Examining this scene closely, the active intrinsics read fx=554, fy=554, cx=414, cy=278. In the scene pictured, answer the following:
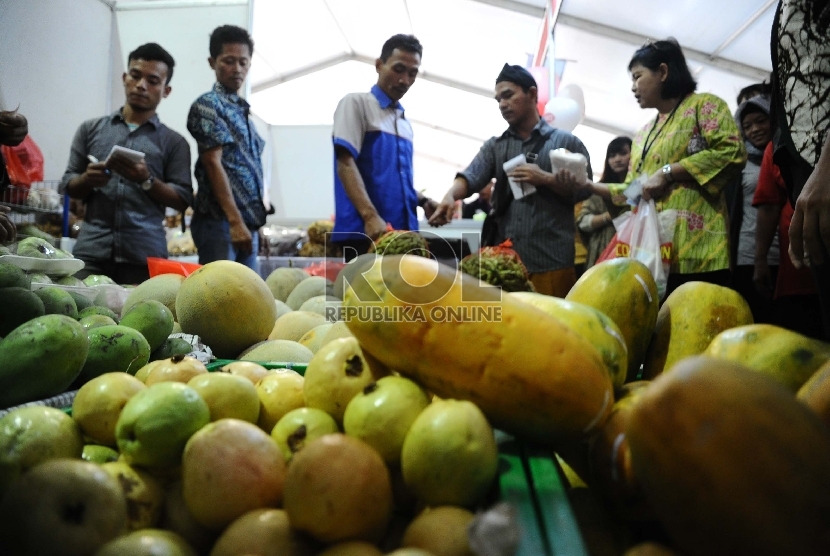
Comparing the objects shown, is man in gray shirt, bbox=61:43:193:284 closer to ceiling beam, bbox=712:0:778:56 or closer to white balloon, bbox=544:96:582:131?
white balloon, bbox=544:96:582:131

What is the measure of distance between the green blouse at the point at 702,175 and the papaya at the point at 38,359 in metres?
2.50

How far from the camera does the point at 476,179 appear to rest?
3303 mm

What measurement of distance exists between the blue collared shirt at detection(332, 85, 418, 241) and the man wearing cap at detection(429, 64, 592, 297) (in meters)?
0.32

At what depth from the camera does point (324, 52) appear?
9328 millimetres

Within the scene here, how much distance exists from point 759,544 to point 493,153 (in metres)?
2.98

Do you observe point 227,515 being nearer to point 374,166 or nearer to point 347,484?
point 347,484

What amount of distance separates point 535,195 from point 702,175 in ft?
2.80

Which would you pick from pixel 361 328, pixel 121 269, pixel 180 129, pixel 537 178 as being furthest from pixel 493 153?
pixel 180 129

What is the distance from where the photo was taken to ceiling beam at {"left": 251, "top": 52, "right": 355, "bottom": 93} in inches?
380

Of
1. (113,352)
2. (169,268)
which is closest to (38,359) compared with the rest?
(113,352)

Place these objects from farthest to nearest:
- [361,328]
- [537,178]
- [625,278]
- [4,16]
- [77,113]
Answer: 1. [77,113]
2. [4,16]
3. [537,178]
4. [625,278]
5. [361,328]

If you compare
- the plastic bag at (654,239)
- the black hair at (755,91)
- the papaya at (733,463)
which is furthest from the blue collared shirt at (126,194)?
the black hair at (755,91)

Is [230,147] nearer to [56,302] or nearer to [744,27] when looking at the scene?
[56,302]

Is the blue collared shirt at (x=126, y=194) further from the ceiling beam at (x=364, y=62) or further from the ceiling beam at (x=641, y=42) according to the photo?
the ceiling beam at (x=364, y=62)
